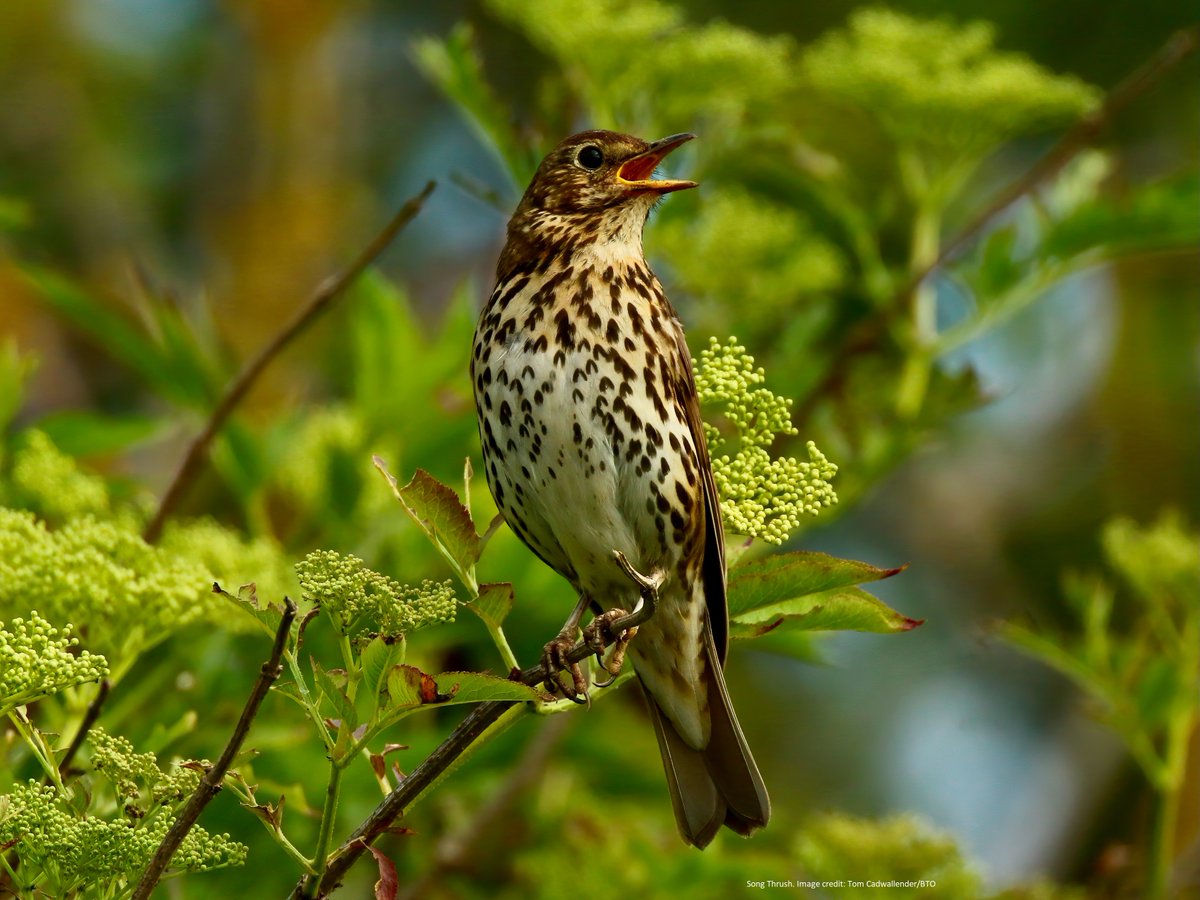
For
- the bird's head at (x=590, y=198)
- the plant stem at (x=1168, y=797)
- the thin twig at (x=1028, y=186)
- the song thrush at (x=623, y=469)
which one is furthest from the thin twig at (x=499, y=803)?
the plant stem at (x=1168, y=797)

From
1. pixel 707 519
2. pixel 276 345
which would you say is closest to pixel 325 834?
pixel 276 345

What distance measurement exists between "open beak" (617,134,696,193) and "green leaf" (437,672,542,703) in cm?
180

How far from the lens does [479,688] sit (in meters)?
2.06

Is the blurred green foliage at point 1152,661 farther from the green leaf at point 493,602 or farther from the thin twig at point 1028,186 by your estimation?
the green leaf at point 493,602

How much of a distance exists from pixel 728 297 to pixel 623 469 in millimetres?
1391

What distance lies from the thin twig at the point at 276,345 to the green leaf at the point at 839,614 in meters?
1.14

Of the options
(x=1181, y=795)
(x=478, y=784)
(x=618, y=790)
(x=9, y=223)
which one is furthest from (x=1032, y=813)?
(x=9, y=223)

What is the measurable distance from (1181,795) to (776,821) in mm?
2265

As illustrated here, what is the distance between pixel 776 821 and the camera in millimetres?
5070

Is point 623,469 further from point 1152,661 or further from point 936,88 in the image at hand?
point 936,88

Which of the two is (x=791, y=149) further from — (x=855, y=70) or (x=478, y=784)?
(x=478, y=784)

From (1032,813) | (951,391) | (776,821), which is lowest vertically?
(1032,813)

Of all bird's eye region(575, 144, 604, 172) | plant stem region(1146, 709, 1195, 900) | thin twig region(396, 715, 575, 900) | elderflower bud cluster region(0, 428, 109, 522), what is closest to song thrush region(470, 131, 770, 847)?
bird's eye region(575, 144, 604, 172)

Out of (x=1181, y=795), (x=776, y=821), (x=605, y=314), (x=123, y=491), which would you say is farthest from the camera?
(x=1181, y=795)
